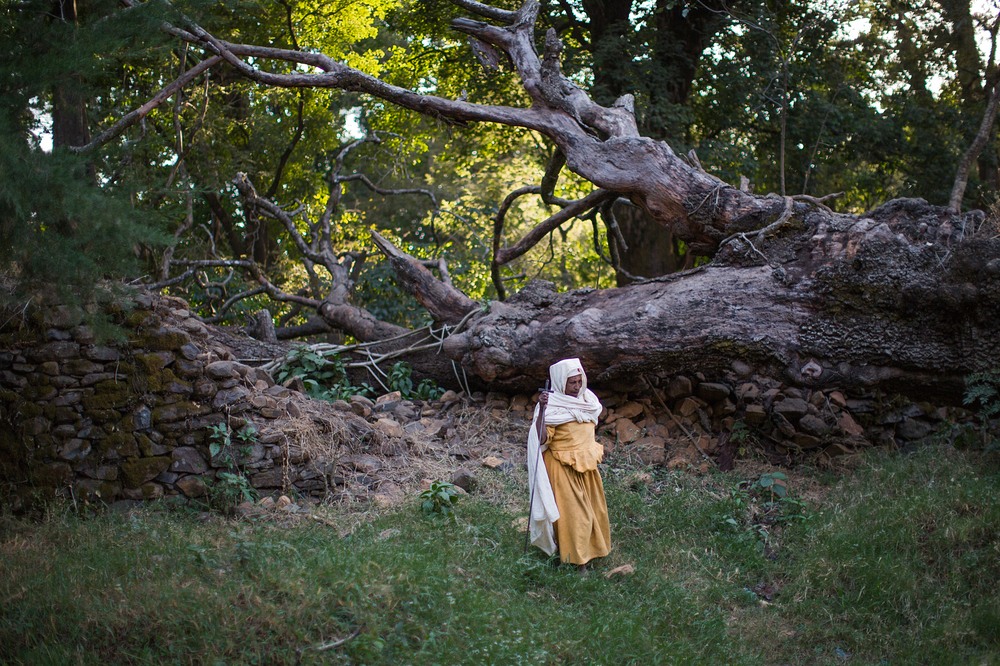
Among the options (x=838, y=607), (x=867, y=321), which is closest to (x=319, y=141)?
(x=867, y=321)

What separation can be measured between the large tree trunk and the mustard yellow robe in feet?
6.73

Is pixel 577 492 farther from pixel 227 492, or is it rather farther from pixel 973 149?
pixel 973 149

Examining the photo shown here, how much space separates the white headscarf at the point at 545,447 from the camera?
6012 millimetres

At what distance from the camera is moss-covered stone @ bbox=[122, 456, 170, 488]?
6578mm

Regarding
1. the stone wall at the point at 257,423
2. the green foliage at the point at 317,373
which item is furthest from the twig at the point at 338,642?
the green foliage at the point at 317,373

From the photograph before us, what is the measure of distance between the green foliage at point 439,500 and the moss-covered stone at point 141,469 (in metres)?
2.00

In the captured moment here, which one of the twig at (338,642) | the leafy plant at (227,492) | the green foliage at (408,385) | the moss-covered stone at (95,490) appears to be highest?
the green foliage at (408,385)

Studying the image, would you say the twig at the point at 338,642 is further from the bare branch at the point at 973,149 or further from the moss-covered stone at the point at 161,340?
the bare branch at the point at 973,149

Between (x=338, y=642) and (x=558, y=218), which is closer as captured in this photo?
(x=338, y=642)

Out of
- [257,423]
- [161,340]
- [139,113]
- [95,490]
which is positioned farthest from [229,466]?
[139,113]

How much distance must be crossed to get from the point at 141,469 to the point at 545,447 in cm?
307

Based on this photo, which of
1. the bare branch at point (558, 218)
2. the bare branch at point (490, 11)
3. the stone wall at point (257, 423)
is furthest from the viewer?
the bare branch at point (490, 11)

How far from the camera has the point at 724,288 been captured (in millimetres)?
7973

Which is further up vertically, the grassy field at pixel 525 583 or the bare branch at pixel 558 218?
the bare branch at pixel 558 218
